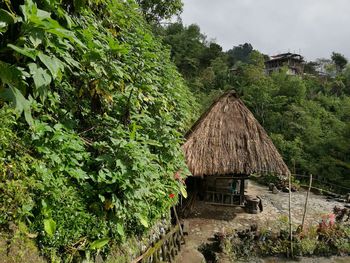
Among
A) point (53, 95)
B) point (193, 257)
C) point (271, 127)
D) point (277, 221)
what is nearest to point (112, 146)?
point (53, 95)

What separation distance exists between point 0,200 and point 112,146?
140 centimetres

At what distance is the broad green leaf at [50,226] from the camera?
2.58 metres

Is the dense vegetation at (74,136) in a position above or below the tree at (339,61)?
below

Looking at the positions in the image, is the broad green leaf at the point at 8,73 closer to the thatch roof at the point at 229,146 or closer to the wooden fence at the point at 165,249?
the wooden fence at the point at 165,249

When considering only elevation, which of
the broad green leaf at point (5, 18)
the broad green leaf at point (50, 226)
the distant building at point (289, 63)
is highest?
the distant building at point (289, 63)

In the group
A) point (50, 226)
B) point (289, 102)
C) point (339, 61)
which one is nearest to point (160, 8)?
point (50, 226)

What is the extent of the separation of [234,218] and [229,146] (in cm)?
237

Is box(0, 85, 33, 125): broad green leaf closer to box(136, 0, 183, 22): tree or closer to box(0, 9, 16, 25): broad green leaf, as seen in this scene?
box(0, 9, 16, 25): broad green leaf

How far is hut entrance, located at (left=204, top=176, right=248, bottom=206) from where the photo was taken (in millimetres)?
10539

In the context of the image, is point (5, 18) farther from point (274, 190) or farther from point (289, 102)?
point (289, 102)

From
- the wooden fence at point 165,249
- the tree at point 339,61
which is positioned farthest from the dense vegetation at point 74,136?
the tree at point 339,61

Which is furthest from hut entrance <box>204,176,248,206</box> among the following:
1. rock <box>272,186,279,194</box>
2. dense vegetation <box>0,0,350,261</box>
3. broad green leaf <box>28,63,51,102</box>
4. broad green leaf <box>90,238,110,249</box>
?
broad green leaf <box>28,63,51,102</box>

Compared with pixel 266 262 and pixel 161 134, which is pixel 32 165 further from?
pixel 266 262

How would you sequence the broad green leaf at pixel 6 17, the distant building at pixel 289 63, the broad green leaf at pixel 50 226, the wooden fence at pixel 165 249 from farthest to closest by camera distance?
1. the distant building at pixel 289 63
2. the wooden fence at pixel 165 249
3. the broad green leaf at pixel 50 226
4. the broad green leaf at pixel 6 17
